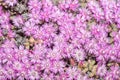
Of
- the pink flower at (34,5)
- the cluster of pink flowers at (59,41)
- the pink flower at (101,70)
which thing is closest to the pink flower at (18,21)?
the cluster of pink flowers at (59,41)

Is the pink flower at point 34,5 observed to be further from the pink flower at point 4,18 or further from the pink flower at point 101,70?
the pink flower at point 101,70

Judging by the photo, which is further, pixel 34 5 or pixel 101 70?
pixel 34 5

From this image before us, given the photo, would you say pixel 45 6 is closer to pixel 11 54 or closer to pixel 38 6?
pixel 38 6

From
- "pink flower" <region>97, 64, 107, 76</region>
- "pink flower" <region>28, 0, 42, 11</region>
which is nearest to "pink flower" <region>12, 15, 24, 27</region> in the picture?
"pink flower" <region>28, 0, 42, 11</region>

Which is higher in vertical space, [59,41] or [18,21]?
[18,21]

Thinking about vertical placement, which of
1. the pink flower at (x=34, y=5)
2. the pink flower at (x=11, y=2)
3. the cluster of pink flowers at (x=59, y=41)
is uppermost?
the pink flower at (x=11, y=2)

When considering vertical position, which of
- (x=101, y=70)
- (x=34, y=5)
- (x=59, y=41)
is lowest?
(x=101, y=70)

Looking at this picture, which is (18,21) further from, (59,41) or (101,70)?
(101,70)

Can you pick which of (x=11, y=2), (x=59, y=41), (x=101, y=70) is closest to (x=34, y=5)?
(x=11, y=2)

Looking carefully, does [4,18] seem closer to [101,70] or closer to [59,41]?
[59,41]
